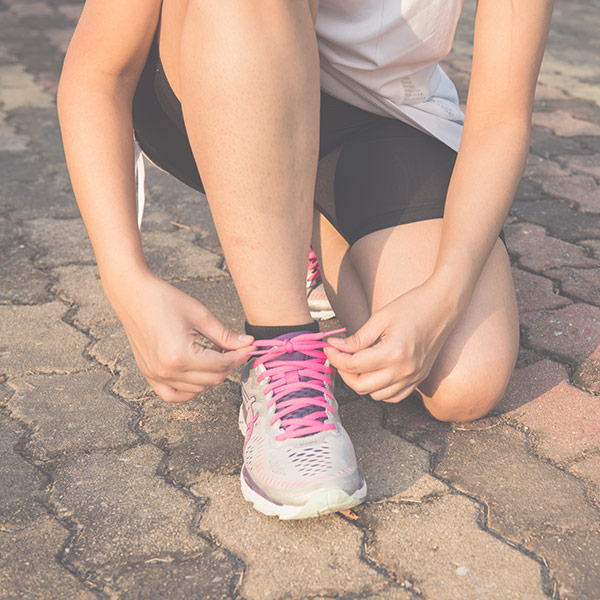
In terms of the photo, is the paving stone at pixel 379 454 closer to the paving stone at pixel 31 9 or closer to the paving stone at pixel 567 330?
the paving stone at pixel 567 330

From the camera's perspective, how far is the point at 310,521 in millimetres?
1195

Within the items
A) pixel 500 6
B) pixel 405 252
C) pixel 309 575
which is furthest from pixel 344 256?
pixel 309 575

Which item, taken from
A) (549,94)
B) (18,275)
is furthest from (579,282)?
(549,94)

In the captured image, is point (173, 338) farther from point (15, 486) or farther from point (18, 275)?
point (18, 275)

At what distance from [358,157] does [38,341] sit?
74 cm

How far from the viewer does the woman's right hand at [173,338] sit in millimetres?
1170

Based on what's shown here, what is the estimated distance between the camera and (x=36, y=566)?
1.11m

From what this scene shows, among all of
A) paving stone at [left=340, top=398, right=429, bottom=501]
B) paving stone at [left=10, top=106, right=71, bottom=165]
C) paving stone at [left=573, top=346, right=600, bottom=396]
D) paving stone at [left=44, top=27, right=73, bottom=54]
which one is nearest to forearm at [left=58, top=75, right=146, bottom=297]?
paving stone at [left=340, top=398, right=429, bottom=501]

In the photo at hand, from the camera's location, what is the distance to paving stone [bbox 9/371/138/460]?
54.3 inches

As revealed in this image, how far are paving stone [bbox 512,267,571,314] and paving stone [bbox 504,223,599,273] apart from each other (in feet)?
0.16

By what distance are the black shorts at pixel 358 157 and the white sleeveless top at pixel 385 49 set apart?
35 millimetres

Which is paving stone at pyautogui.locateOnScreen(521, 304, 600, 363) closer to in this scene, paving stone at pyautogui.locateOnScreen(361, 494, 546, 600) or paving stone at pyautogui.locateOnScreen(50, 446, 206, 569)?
paving stone at pyautogui.locateOnScreen(361, 494, 546, 600)

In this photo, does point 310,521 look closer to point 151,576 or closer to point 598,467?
point 151,576

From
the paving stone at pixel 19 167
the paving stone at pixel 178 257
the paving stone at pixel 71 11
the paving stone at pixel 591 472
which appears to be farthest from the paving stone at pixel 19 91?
the paving stone at pixel 591 472
